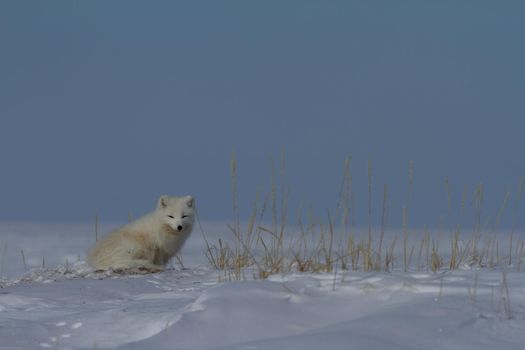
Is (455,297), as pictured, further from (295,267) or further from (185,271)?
(185,271)

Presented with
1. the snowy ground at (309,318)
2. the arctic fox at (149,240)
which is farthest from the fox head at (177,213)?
the snowy ground at (309,318)

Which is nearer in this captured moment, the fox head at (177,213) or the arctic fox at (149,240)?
the arctic fox at (149,240)

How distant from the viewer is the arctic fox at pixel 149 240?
714 cm

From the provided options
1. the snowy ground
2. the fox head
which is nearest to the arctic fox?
the fox head

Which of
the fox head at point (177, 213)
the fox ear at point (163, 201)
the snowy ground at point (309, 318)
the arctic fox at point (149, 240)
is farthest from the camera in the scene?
the fox ear at point (163, 201)

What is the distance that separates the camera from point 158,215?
25.4ft

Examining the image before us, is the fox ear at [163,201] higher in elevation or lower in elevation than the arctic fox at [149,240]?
higher

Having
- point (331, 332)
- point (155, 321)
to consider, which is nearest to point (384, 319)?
point (331, 332)

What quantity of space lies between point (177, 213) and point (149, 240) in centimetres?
39

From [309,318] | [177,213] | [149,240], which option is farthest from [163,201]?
[309,318]

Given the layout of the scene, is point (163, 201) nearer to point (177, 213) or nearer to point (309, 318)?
point (177, 213)

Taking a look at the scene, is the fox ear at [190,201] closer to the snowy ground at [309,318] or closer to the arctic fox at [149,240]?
the arctic fox at [149,240]

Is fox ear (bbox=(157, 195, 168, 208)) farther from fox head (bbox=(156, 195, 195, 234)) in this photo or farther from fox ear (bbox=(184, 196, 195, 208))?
fox ear (bbox=(184, 196, 195, 208))

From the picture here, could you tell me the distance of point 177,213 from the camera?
25.2 feet
